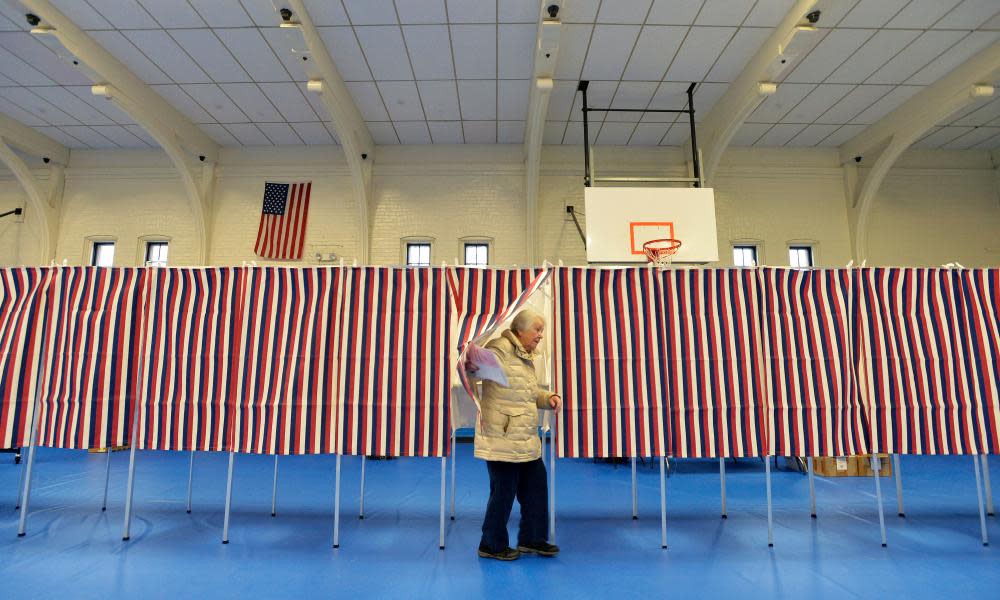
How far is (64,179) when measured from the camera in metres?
10.8

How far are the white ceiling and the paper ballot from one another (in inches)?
212

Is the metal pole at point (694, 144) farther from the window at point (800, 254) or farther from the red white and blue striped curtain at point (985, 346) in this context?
the red white and blue striped curtain at point (985, 346)

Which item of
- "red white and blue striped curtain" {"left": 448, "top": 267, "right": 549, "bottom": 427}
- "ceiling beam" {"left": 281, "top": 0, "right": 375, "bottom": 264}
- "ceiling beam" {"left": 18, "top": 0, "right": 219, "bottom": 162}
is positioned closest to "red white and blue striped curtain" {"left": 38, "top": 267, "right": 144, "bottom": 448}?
"red white and blue striped curtain" {"left": 448, "top": 267, "right": 549, "bottom": 427}

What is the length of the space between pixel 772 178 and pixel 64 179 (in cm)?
1508

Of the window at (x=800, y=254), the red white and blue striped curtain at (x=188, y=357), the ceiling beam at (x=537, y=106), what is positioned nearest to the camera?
the red white and blue striped curtain at (x=188, y=357)

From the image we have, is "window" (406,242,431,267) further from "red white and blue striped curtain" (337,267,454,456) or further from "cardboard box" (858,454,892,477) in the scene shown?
"cardboard box" (858,454,892,477)

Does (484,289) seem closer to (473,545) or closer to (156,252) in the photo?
(473,545)

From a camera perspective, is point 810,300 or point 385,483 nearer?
point 810,300

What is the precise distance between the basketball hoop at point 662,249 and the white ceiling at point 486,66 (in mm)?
2863

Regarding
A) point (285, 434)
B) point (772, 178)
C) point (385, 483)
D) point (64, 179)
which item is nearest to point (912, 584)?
point (285, 434)

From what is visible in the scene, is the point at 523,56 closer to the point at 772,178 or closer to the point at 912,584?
the point at 772,178

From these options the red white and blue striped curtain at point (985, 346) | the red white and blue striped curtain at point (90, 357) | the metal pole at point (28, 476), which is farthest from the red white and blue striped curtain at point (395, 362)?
the red white and blue striped curtain at point (985, 346)

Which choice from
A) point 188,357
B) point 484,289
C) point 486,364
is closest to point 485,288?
point 484,289

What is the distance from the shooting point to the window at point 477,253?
10.5 m
